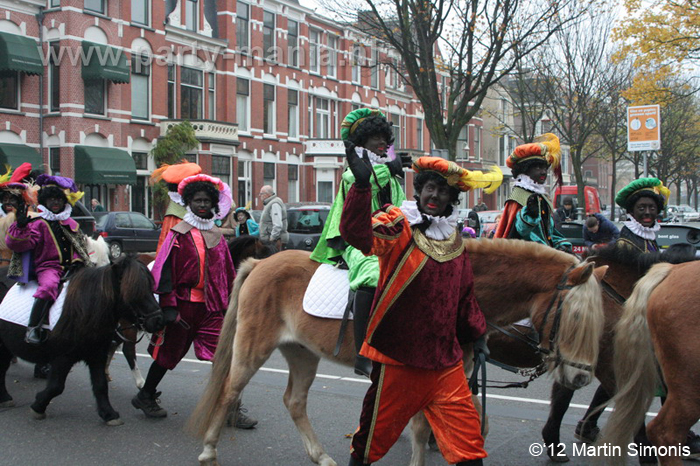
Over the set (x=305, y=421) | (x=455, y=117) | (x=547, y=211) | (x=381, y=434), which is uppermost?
(x=455, y=117)

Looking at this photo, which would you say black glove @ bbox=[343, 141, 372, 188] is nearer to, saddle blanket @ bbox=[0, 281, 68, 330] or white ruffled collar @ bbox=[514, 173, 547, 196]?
white ruffled collar @ bbox=[514, 173, 547, 196]

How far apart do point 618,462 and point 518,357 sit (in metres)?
0.98

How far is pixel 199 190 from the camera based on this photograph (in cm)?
594

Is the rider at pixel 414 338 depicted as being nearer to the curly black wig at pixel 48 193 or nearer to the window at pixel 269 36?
the curly black wig at pixel 48 193

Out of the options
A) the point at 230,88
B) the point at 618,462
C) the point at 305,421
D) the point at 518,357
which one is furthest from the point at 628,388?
the point at 230,88

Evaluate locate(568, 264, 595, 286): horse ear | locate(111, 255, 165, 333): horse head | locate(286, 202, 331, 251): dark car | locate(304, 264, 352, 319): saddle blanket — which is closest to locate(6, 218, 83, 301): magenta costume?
locate(111, 255, 165, 333): horse head

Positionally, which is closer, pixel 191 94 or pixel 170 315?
pixel 170 315

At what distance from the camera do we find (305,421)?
16.6ft

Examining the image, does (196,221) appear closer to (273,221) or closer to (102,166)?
(273,221)

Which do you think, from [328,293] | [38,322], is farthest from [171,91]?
[328,293]

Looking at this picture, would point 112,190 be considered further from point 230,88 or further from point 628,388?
point 628,388

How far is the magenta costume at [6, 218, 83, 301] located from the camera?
619 centimetres

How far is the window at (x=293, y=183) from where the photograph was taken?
3609cm

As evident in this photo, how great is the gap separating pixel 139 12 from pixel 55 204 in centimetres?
2353
